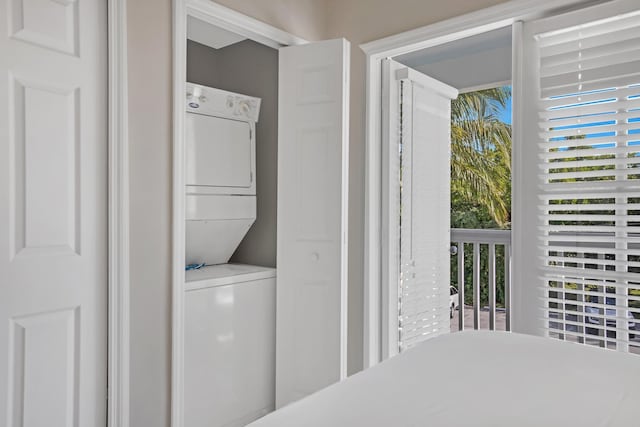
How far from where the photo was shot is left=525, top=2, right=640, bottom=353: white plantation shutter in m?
1.94

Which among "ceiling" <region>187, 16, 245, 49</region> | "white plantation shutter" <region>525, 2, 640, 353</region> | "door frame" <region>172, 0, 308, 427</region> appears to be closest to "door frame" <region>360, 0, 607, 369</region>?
"white plantation shutter" <region>525, 2, 640, 353</region>

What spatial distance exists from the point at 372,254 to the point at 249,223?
2.56 feet

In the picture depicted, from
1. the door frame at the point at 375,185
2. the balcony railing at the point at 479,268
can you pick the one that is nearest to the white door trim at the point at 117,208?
the door frame at the point at 375,185

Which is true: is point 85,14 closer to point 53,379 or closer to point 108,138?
point 108,138

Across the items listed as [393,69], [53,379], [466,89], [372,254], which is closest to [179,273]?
[53,379]

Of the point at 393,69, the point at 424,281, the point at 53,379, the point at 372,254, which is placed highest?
the point at 393,69

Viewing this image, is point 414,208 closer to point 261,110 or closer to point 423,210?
point 423,210

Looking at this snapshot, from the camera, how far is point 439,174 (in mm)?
3184

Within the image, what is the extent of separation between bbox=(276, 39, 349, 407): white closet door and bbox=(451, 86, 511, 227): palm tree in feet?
12.1

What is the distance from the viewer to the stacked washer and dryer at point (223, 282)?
95.4 inches

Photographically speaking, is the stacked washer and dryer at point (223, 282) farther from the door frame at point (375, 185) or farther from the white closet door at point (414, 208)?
the white closet door at point (414, 208)

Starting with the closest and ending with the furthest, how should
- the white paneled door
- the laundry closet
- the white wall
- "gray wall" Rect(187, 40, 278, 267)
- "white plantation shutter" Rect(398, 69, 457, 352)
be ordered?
the white paneled door < the laundry closet < the white wall < "white plantation shutter" Rect(398, 69, 457, 352) < "gray wall" Rect(187, 40, 278, 267)

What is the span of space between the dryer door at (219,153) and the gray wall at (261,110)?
231 mm

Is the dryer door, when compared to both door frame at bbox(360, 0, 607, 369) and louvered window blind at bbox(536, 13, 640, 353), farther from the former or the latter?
louvered window blind at bbox(536, 13, 640, 353)
